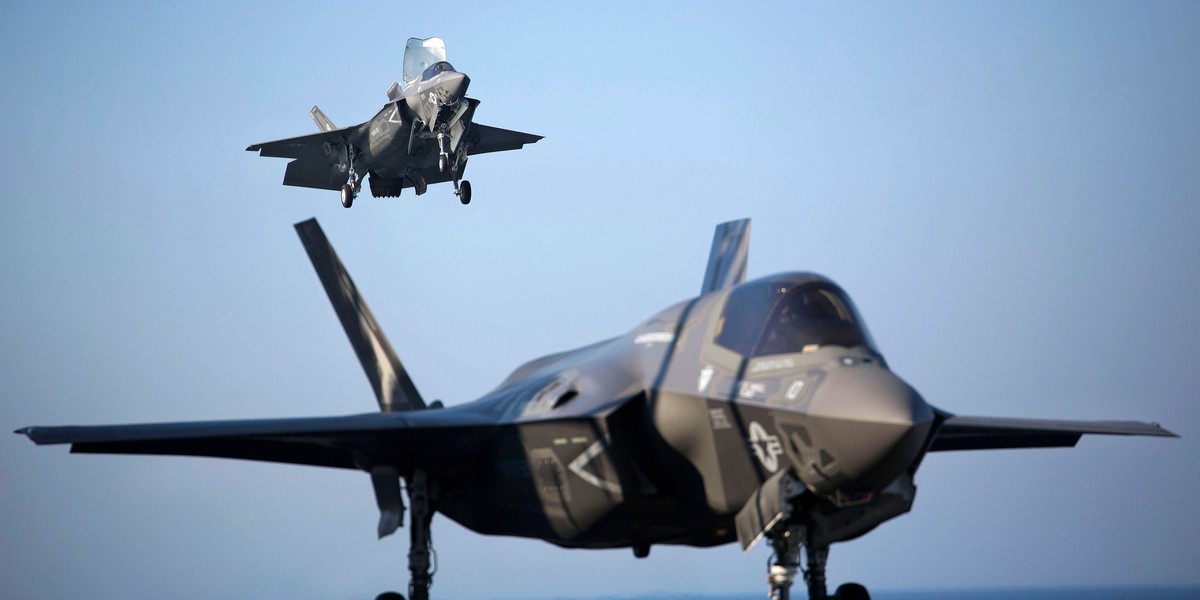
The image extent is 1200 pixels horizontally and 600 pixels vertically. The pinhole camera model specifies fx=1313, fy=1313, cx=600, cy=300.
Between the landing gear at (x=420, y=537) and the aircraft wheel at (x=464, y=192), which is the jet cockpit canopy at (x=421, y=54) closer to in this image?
the aircraft wheel at (x=464, y=192)

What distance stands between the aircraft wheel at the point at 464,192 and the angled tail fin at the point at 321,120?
8376mm

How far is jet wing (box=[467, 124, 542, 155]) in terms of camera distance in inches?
1350

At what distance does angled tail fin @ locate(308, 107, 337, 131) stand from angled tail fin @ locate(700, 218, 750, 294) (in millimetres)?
19524

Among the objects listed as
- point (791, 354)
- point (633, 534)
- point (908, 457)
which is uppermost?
point (791, 354)

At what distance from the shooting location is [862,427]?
1090 centimetres

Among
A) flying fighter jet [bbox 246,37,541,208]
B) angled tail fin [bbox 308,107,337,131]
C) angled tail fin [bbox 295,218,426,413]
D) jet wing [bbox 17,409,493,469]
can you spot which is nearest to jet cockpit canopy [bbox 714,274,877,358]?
jet wing [bbox 17,409,493,469]

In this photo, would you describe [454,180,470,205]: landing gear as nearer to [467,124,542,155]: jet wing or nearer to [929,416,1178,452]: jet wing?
[467,124,542,155]: jet wing

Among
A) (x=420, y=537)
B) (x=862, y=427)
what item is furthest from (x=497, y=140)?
(x=862, y=427)

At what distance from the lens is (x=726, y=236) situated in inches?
803

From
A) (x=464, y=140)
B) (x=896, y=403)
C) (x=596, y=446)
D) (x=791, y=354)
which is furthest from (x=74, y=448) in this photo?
(x=464, y=140)

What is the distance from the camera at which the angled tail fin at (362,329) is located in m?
19.2

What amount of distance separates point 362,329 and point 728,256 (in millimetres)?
5647

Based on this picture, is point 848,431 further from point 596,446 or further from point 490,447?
point 490,447

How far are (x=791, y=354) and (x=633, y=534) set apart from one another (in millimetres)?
3471
